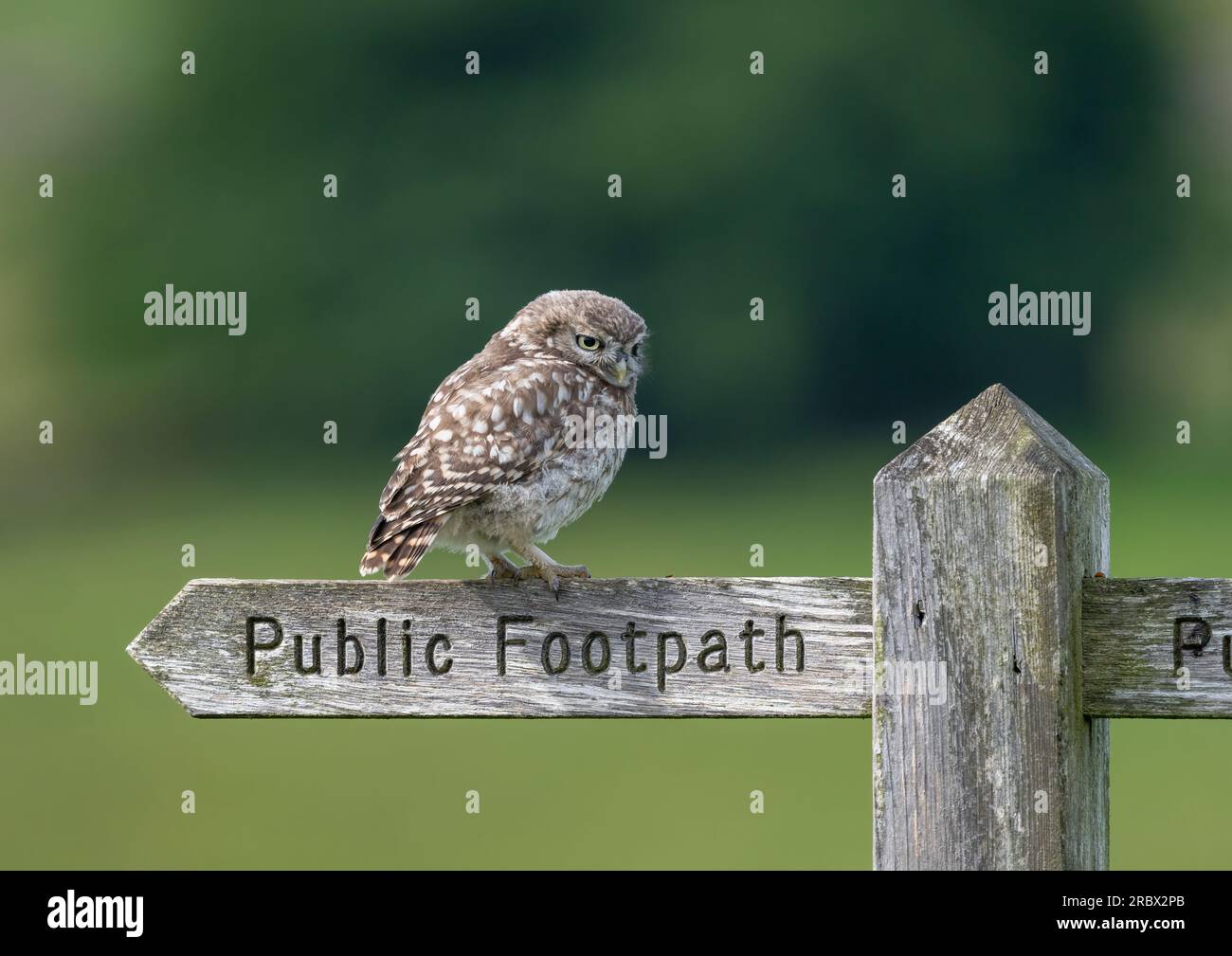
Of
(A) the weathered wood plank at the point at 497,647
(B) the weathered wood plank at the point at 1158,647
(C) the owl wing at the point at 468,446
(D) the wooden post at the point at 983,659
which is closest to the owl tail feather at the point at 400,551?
(C) the owl wing at the point at 468,446

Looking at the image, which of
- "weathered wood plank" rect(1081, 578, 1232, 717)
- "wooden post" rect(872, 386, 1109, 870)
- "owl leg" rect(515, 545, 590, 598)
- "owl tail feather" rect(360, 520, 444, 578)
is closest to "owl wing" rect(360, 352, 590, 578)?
"owl tail feather" rect(360, 520, 444, 578)

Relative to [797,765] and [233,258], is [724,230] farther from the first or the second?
[797,765]

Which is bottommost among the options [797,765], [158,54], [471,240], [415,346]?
[797,765]

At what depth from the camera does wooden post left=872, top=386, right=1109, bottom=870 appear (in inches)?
104

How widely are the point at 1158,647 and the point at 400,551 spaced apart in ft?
5.73

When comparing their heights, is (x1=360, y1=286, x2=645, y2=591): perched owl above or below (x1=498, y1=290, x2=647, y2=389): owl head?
below

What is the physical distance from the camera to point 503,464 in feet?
14.2

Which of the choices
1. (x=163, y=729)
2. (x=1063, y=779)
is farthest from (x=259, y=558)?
(x=1063, y=779)

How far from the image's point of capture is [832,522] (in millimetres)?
23844

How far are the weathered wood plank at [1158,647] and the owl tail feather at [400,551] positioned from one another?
5.19 feet

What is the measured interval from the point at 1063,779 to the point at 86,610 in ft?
59.7

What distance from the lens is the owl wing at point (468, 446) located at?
13.2 ft

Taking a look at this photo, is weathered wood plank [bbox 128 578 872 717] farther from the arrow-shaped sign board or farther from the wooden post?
the wooden post

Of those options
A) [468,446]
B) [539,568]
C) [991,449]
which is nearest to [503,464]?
[468,446]
